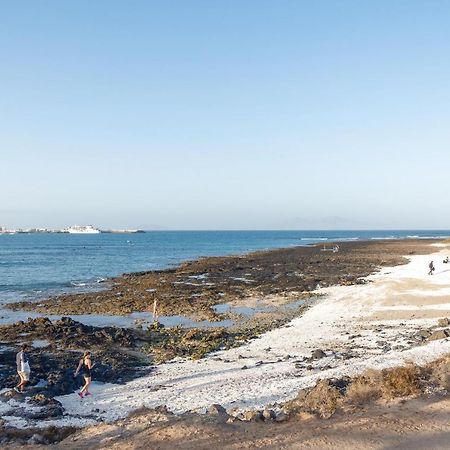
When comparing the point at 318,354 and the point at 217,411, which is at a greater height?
the point at 217,411

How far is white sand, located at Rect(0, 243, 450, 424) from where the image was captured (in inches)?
552

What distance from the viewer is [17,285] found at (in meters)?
47.3

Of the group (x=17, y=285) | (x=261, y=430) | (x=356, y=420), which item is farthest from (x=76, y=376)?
(x=17, y=285)

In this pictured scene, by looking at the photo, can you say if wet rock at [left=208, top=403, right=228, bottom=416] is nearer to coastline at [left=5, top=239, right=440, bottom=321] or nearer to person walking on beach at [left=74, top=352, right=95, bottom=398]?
person walking on beach at [left=74, top=352, right=95, bottom=398]

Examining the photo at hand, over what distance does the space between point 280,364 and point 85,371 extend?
22.4 feet

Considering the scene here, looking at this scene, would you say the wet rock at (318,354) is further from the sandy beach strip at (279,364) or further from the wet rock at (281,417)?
the wet rock at (281,417)

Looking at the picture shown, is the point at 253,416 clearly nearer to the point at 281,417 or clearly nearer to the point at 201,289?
the point at 281,417

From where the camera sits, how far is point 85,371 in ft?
55.8

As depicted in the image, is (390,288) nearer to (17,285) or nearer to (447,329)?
(447,329)

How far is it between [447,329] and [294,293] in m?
17.9

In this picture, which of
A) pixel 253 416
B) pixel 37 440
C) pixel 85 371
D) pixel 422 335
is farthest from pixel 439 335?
pixel 37 440

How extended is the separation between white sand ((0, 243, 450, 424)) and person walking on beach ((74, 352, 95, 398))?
10.5 inches

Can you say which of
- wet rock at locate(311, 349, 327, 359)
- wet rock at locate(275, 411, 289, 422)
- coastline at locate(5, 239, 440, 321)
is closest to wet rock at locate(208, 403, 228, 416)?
wet rock at locate(275, 411, 289, 422)

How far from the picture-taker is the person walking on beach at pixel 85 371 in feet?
49.8
